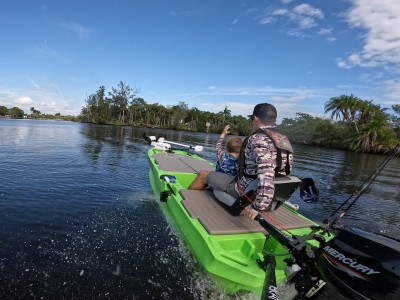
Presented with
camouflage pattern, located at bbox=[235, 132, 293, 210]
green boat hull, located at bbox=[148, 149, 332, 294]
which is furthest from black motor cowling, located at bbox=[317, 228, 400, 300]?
camouflage pattern, located at bbox=[235, 132, 293, 210]

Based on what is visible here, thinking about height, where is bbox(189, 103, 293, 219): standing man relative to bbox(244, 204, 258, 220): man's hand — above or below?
above

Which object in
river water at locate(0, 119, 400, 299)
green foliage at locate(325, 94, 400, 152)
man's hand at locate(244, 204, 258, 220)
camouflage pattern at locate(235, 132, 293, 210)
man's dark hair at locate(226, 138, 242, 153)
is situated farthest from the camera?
green foliage at locate(325, 94, 400, 152)

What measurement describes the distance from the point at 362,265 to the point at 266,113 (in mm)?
2046

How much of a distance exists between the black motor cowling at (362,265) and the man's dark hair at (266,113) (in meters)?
1.65

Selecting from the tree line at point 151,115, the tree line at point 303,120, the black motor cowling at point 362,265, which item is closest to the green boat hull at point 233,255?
the black motor cowling at point 362,265

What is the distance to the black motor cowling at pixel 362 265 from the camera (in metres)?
1.89

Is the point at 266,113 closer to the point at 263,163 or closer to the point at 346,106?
the point at 263,163

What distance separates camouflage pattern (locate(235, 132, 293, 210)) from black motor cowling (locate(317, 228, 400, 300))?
0.84 m

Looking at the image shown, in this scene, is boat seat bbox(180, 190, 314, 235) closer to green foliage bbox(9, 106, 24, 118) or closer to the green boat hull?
the green boat hull

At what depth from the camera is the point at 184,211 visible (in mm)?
3855

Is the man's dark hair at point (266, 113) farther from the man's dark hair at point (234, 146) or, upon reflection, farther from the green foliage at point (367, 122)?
the green foliage at point (367, 122)

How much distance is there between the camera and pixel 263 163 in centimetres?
298

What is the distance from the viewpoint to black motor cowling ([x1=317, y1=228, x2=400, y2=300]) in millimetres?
1888

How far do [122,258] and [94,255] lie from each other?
50 cm
